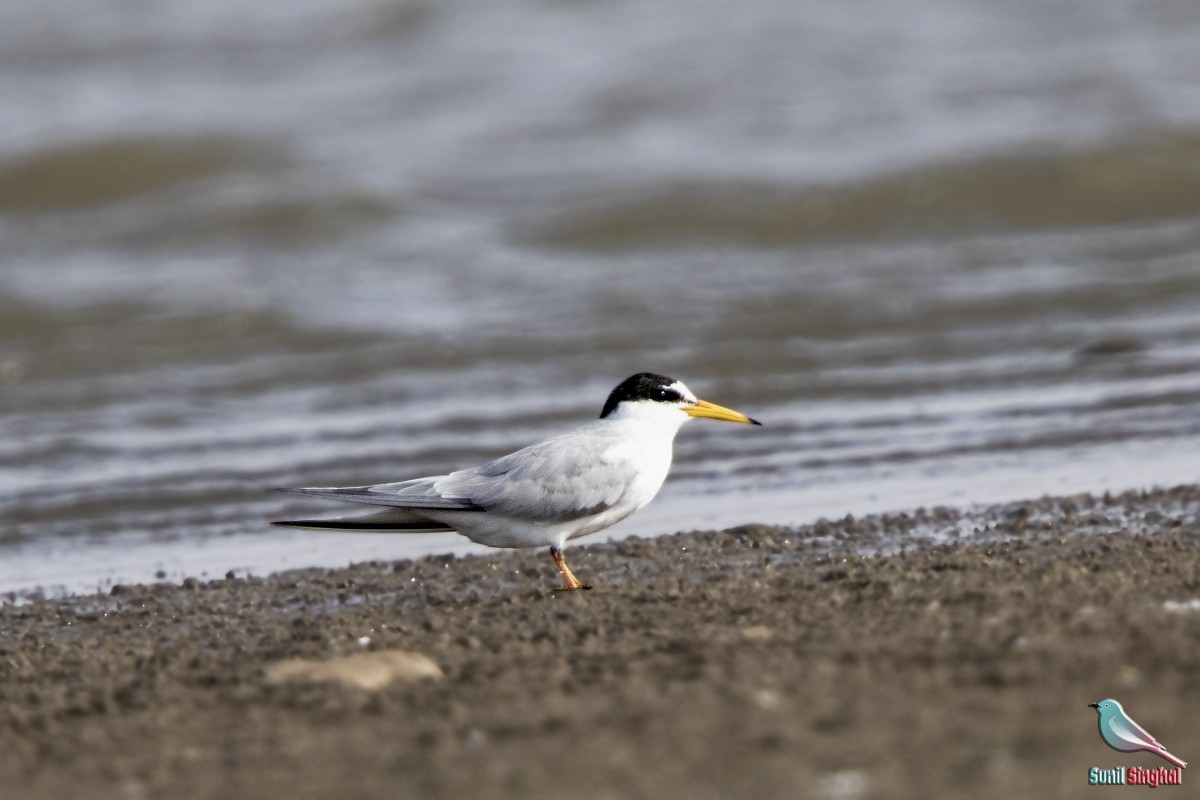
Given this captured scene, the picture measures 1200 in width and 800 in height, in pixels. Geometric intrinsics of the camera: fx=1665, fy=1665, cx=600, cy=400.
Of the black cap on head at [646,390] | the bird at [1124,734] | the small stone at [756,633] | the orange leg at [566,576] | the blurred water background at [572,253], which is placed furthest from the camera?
the blurred water background at [572,253]

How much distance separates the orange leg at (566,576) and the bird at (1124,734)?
2.50 meters

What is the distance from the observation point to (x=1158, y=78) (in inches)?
728


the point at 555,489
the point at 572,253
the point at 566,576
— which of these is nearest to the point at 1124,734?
the point at 566,576

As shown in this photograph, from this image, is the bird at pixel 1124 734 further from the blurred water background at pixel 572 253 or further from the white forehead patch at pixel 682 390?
the blurred water background at pixel 572 253

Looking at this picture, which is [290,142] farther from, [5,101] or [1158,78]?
[1158,78]

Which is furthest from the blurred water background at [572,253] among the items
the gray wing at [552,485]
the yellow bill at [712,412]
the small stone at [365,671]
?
the small stone at [365,671]

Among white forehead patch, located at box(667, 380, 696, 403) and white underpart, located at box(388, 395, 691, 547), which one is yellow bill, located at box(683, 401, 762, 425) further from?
white underpart, located at box(388, 395, 691, 547)

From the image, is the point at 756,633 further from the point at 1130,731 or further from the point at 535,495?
the point at 535,495

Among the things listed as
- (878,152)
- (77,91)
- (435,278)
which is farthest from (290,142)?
(878,152)

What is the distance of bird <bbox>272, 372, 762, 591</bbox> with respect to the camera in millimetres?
5918

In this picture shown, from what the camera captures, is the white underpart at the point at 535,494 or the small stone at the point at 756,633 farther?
the white underpart at the point at 535,494

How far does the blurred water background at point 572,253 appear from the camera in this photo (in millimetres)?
8344

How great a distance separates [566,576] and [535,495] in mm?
318

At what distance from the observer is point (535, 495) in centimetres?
593
